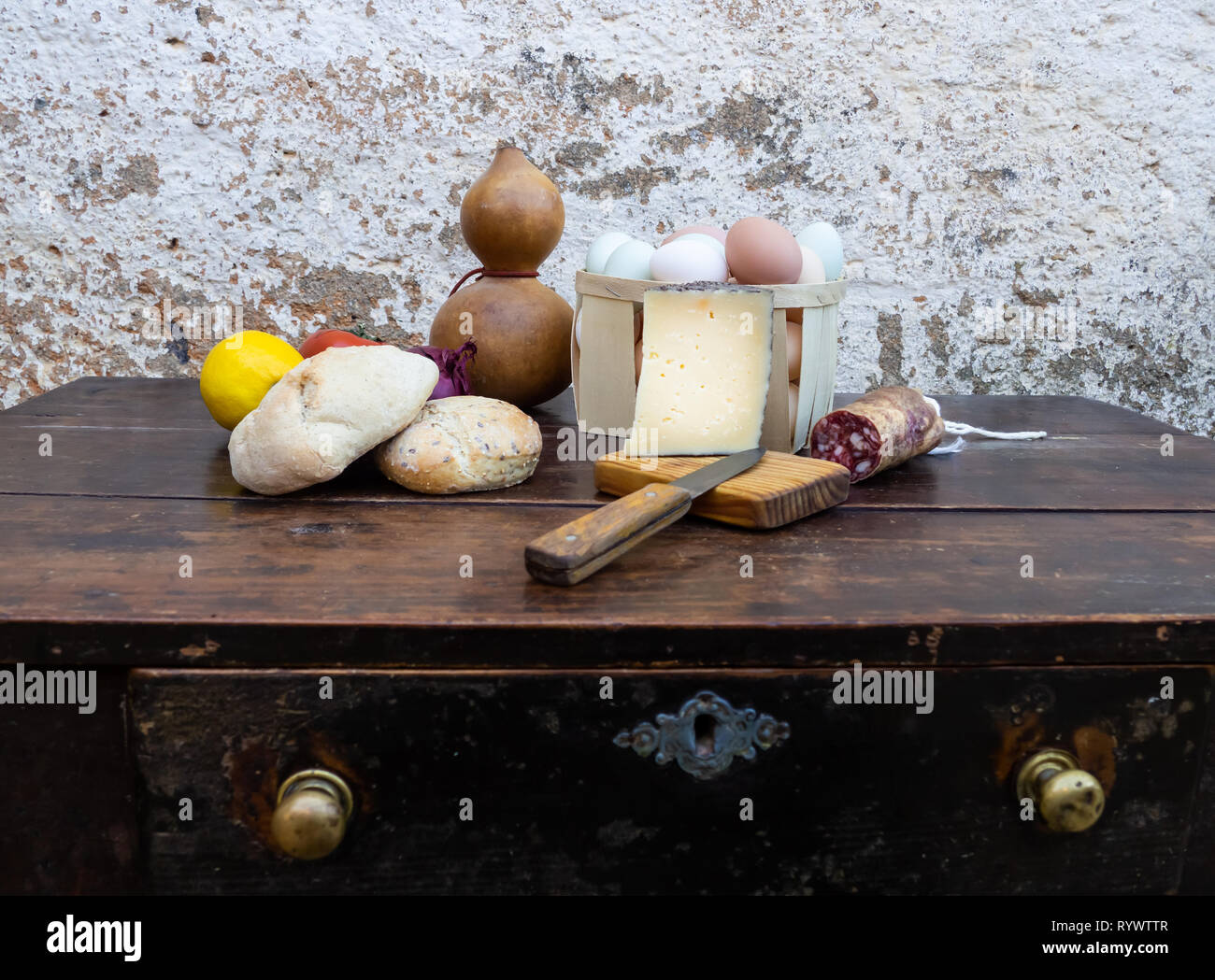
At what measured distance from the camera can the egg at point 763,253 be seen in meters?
1.08

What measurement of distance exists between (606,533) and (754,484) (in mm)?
223

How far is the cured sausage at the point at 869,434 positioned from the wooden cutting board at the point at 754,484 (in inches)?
1.8

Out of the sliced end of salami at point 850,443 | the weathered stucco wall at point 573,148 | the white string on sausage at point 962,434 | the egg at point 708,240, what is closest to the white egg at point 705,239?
the egg at point 708,240

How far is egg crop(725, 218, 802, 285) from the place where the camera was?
108 cm

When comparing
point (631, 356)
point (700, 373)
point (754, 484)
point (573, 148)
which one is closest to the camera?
point (754, 484)

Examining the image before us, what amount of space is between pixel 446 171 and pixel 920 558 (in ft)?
4.37

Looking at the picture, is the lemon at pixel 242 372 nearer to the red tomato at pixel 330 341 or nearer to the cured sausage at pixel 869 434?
the red tomato at pixel 330 341

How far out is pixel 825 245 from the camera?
1172mm

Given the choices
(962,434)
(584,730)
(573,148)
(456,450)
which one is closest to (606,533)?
(584,730)

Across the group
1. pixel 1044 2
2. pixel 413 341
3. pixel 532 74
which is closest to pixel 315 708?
pixel 413 341

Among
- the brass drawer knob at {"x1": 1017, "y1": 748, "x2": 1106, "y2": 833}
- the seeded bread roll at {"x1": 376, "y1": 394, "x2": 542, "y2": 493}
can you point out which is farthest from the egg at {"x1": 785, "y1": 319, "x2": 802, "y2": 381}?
the brass drawer knob at {"x1": 1017, "y1": 748, "x2": 1106, "y2": 833}

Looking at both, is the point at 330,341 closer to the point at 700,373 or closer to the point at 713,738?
the point at 700,373

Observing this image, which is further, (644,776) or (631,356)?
(631,356)

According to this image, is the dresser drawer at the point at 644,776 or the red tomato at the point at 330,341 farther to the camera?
the red tomato at the point at 330,341
